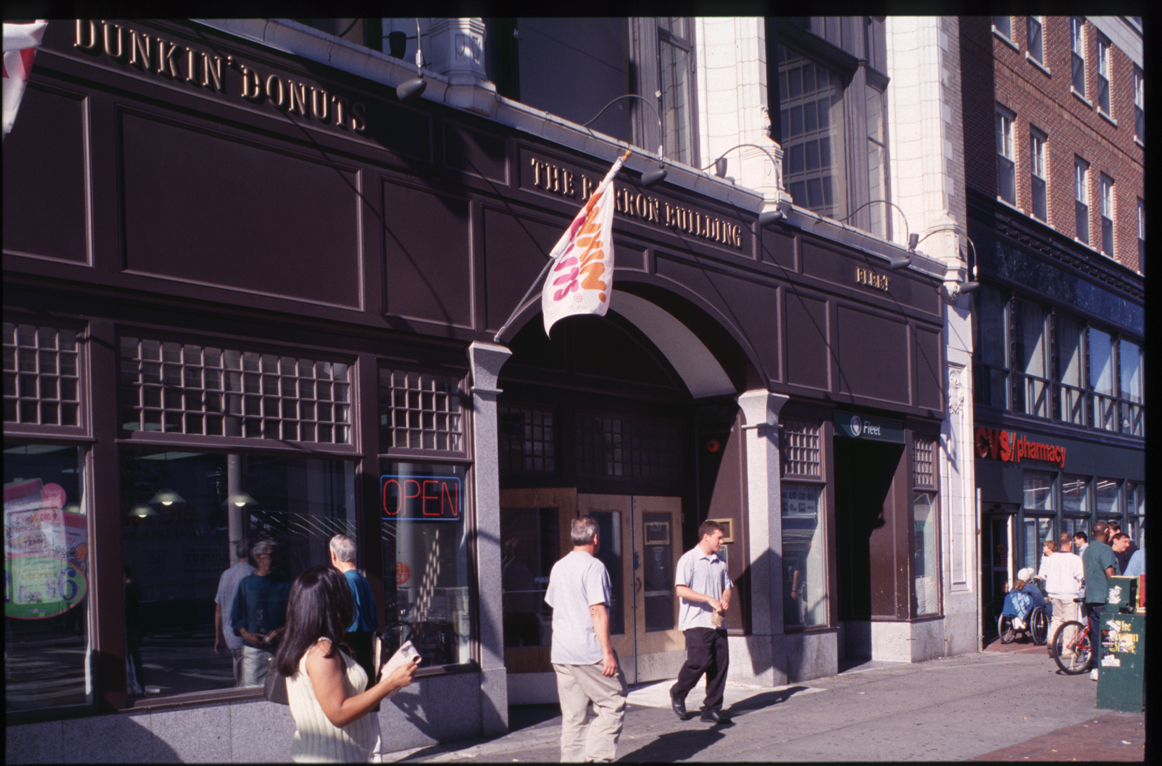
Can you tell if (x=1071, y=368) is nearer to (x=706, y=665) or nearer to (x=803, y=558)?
(x=803, y=558)

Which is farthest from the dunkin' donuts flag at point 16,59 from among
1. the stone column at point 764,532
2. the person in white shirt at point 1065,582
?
the person in white shirt at point 1065,582

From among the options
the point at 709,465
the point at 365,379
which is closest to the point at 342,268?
the point at 365,379

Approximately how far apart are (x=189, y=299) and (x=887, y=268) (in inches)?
430

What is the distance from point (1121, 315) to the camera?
25125 mm

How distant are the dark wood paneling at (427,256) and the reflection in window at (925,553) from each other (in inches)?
353

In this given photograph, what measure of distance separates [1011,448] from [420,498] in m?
13.4

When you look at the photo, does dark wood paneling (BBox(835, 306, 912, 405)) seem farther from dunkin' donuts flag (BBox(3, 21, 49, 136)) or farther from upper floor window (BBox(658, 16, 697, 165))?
dunkin' donuts flag (BBox(3, 21, 49, 136))

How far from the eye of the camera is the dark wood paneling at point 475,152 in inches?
399

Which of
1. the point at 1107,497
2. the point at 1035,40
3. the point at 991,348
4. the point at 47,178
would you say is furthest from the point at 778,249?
the point at 1107,497

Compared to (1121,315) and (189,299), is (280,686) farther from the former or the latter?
(1121,315)

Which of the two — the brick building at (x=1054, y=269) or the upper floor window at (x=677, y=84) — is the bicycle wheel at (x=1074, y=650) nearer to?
the brick building at (x=1054, y=269)

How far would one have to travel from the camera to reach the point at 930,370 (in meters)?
17.1

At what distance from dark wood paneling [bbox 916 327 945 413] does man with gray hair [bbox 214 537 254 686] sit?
1109cm

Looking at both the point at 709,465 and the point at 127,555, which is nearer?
the point at 127,555
